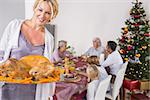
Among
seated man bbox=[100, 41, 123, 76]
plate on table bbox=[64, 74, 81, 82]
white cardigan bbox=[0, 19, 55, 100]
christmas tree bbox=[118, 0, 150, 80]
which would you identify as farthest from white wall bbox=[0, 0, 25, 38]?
christmas tree bbox=[118, 0, 150, 80]

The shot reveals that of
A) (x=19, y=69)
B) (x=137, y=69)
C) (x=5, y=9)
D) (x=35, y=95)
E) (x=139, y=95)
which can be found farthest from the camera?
(x=137, y=69)

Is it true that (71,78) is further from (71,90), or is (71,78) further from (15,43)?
(15,43)

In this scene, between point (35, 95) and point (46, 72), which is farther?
point (35, 95)

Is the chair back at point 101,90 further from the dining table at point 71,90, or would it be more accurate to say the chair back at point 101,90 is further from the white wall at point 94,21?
the white wall at point 94,21

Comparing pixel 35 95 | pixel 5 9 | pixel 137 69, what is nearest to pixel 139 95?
pixel 137 69

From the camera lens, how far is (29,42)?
1.03m

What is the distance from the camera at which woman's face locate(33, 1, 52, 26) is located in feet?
3.22

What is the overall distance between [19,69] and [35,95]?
187 mm

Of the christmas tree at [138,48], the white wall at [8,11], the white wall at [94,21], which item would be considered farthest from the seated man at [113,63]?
the white wall at [94,21]

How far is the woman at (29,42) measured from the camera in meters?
0.99

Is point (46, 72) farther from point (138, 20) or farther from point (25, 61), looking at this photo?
point (138, 20)

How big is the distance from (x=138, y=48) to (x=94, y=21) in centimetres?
113

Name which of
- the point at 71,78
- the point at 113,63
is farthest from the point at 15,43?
the point at 113,63

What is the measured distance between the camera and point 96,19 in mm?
4508
